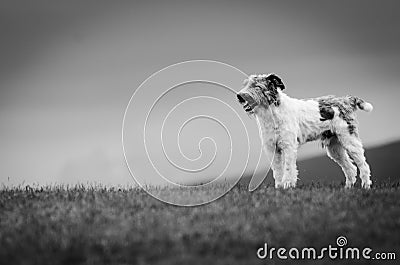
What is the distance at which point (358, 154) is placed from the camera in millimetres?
15398

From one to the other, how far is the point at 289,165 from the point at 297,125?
1178mm

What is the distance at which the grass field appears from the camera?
29.1 ft

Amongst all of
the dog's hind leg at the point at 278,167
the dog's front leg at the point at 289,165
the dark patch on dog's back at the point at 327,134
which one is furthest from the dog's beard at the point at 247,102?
the dark patch on dog's back at the point at 327,134

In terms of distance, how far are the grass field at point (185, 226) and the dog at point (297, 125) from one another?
1.60 m

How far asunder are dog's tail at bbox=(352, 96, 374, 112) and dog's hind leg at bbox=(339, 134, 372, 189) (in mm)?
911

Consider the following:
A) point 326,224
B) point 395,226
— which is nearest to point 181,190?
point 326,224

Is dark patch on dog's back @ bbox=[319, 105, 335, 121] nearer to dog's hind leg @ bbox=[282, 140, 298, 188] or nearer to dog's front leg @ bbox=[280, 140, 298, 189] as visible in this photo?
dog's front leg @ bbox=[280, 140, 298, 189]

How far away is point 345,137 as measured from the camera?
1537cm

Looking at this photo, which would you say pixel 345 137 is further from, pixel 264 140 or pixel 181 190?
pixel 181 190

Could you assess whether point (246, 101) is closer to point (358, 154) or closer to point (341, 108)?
point (341, 108)

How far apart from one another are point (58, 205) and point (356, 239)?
612cm

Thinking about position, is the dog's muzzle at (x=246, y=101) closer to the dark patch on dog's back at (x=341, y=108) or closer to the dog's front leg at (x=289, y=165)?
the dog's front leg at (x=289, y=165)

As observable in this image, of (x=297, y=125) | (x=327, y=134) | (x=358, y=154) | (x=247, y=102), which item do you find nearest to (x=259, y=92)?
(x=247, y=102)

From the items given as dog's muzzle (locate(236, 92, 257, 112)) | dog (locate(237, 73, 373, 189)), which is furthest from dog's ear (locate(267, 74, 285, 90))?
dog's muzzle (locate(236, 92, 257, 112))
